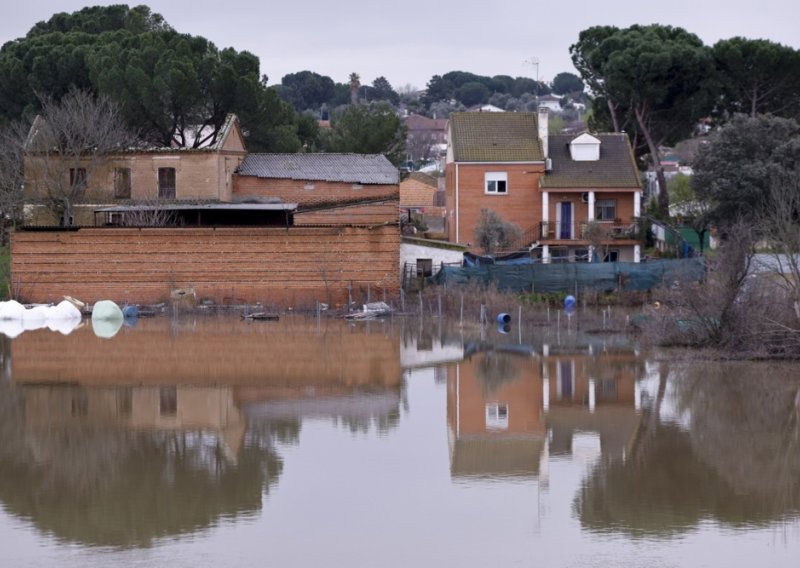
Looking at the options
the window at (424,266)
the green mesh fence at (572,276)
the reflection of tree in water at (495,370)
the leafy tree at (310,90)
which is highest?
the leafy tree at (310,90)

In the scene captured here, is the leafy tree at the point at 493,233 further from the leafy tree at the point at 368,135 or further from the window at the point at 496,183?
the leafy tree at the point at 368,135

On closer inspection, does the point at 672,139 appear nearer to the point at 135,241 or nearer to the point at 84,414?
the point at 135,241

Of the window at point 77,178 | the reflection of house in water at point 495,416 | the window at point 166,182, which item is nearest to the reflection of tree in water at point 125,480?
the reflection of house in water at point 495,416

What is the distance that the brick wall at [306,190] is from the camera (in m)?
47.9

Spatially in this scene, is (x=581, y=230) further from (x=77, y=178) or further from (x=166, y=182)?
(x=77, y=178)

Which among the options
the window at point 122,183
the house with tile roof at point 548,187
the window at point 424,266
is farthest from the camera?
the house with tile roof at point 548,187

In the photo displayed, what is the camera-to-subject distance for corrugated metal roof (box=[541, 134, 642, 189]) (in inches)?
1912

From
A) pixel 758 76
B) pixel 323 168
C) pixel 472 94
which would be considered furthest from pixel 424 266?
pixel 472 94

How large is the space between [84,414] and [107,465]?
15.3ft

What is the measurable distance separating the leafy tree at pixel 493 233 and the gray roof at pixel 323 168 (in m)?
3.65

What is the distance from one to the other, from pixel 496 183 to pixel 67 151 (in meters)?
16.3

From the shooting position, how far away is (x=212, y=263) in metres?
41.9

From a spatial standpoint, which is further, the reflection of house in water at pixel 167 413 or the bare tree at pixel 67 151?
the bare tree at pixel 67 151

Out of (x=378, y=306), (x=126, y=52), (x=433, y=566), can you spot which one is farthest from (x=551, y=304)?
(x=433, y=566)
